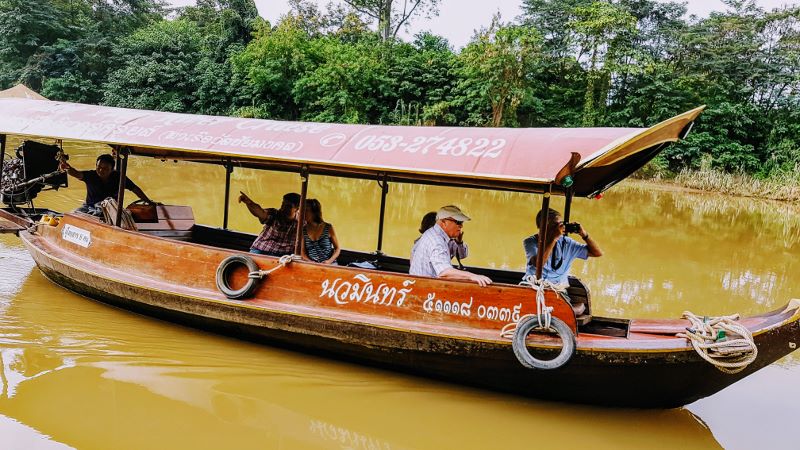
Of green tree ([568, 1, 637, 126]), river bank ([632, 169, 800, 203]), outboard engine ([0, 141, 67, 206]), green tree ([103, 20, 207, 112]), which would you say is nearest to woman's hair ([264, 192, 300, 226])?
outboard engine ([0, 141, 67, 206])

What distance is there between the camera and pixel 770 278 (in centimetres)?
827

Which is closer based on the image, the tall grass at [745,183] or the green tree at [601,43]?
the tall grass at [745,183]

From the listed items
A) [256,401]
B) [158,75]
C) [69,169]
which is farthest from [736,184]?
[158,75]

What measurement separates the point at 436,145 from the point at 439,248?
75cm

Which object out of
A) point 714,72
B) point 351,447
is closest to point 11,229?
point 351,447

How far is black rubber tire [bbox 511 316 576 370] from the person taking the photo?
11.3 feet

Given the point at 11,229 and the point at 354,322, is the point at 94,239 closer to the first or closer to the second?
the point at 11,229

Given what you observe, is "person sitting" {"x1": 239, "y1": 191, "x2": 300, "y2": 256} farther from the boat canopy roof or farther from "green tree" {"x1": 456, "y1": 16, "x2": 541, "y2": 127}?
"green tree" {"x1": 456, "y1": 16, "x2": 541, "y2": 127}

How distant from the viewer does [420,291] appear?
12.7ft

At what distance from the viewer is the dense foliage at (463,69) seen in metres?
21.1

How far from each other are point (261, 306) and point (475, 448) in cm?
185

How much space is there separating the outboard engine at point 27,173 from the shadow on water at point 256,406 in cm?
257

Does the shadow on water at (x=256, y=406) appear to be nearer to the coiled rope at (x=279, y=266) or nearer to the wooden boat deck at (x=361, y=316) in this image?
the wooden boat deck at (x=361, y=316)

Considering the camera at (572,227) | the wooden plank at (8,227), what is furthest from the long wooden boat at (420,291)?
the wooden plank at (8,227)
